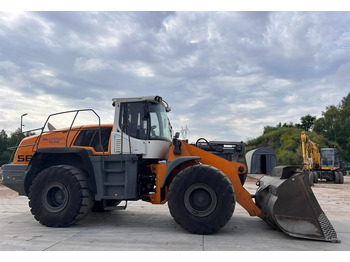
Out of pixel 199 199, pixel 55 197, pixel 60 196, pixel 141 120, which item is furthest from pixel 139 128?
pixel 55 197

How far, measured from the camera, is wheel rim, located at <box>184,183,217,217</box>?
6.46 metres

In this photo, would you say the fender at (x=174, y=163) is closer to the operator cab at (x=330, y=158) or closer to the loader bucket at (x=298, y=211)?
the loader bucket at (x=298, y=211)

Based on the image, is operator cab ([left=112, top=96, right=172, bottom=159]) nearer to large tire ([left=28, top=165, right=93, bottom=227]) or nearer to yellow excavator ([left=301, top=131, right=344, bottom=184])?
large tire ([left=28, top=165, right=93, bottom=227])

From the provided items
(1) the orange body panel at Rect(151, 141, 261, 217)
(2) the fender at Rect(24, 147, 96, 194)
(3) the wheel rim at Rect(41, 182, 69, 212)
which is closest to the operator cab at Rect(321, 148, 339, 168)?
(1) the orange body panel at Rect(151, 141, 261, 217)

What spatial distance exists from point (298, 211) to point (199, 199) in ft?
6.03

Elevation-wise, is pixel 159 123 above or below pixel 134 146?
above

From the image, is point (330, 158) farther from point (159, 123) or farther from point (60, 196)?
point (60, 196)

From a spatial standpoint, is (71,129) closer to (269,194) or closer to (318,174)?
(269,194)

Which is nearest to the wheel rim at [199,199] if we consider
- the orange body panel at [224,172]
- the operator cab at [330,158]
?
the orange body panel at [224,172]

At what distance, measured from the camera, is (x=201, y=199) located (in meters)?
6.53

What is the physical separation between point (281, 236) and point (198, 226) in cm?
162

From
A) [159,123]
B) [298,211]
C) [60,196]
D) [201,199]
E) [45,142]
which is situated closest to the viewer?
[298,211]

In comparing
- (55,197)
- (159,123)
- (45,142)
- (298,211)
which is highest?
(159,123)

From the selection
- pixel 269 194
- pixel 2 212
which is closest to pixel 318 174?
pixel 269 194
